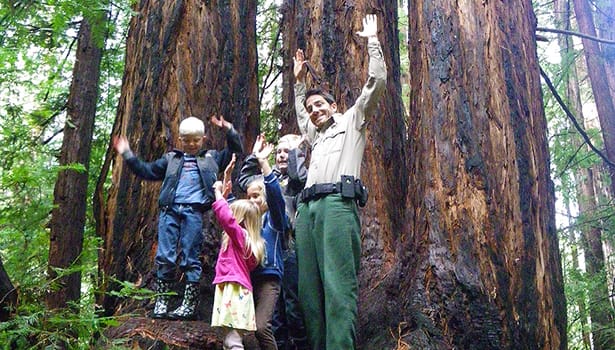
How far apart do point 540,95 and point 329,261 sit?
110 inches

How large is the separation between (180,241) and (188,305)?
21.8 inches

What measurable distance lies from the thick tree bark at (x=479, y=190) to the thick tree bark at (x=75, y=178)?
15.6ft

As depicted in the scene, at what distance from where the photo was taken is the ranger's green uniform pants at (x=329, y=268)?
4.27m

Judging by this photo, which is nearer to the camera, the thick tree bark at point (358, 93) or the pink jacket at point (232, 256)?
the pink jacket at point (232, 256)

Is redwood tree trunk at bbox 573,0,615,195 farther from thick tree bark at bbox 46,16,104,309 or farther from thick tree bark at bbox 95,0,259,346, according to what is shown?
thick tree bark at bbox 46,16,104,309

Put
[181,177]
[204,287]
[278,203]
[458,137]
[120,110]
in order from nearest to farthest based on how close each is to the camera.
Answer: [278,203], [458,137], [181,177], [204,287], [120,110]

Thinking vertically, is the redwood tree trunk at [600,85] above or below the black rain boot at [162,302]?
above

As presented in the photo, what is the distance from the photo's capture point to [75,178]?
826cm

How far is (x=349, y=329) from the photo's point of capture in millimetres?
4223

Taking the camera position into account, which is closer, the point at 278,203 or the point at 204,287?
the point at 278,203

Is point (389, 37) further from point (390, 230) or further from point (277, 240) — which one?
point (277, 240)

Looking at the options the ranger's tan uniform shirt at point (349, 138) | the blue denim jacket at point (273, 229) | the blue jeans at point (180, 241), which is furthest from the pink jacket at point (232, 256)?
the ranger's tan uniform shirt at point (349, 138)

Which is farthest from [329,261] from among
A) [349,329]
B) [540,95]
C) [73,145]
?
[73,145]

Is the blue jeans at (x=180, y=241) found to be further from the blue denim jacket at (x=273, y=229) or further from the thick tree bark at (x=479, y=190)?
the thick tree bark at (x=479, y=190)
